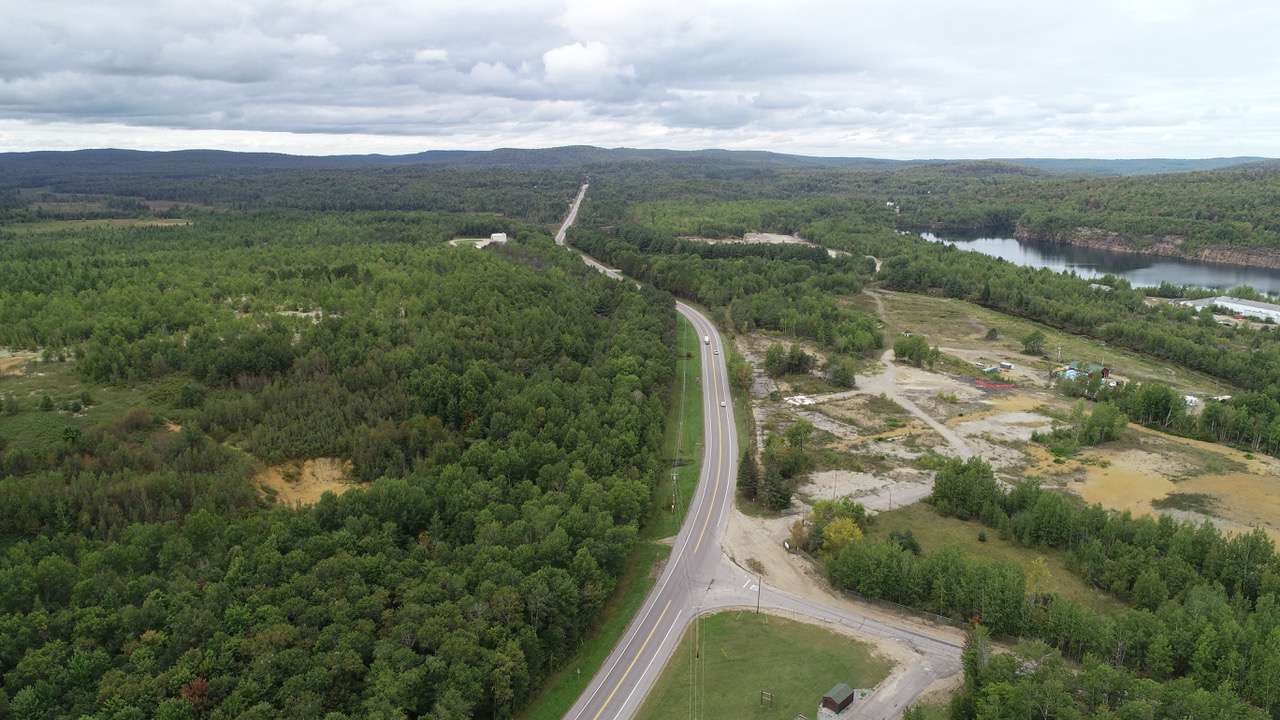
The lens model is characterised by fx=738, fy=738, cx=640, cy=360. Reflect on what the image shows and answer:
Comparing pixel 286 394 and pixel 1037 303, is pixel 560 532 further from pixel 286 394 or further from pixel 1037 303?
pixel 1037 303

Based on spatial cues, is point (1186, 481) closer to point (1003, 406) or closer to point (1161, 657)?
point (1003, 406)

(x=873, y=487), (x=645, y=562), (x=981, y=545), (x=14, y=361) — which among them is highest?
(x=14, y=361)

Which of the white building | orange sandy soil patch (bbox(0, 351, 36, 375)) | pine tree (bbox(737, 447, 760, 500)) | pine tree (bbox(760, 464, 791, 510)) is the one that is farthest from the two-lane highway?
the white building

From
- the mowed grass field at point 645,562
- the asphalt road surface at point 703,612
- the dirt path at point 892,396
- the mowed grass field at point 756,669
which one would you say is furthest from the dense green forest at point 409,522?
the mowed grass field at point 756,669

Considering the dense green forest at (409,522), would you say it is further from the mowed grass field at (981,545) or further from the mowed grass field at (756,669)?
the mowed grass field at (756,669)

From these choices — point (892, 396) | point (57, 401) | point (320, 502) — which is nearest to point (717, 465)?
point (892, 396)

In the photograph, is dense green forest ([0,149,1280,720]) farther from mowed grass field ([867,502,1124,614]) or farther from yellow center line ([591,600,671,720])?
yellow center line ([591,600,671,720])

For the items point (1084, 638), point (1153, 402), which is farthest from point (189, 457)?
point (1153, 402)
